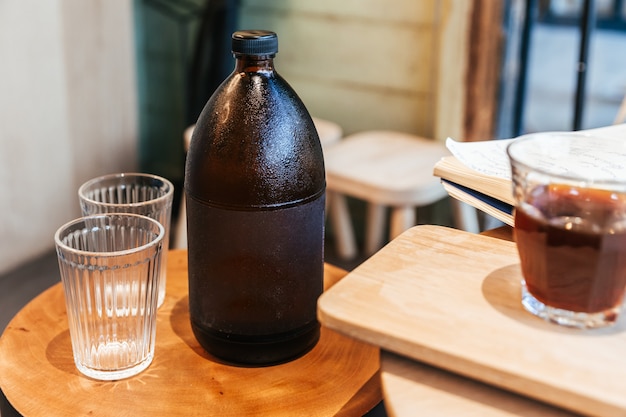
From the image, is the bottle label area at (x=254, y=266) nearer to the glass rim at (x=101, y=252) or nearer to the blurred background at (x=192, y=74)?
the glass rim at (x=101, y=252)

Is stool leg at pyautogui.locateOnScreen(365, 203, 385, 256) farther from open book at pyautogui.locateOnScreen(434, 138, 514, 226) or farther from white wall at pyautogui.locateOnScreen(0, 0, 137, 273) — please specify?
open book at pyautogui.locateOnScreen(434, 138, 514, 226)

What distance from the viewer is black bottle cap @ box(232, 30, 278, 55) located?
0.77 m

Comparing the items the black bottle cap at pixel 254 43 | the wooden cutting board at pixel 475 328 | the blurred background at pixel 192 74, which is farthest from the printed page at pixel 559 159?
the blurred background at pixel 192 74

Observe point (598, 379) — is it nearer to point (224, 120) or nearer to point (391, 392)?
point (391, 392)

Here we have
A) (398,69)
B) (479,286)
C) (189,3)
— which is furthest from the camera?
(189,3)

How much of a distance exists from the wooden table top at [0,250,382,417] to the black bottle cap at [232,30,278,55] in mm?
323

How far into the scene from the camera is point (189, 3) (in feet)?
8.12

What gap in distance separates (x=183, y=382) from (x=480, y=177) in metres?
0.36

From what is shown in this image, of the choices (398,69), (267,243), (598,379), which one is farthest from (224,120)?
(398,69)

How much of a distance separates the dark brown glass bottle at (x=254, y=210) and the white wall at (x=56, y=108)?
4.84 ft

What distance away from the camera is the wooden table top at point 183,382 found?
2.48ft

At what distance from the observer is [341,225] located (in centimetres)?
223

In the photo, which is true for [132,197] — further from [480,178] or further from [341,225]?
[341,225]

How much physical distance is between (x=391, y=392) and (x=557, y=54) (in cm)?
267
